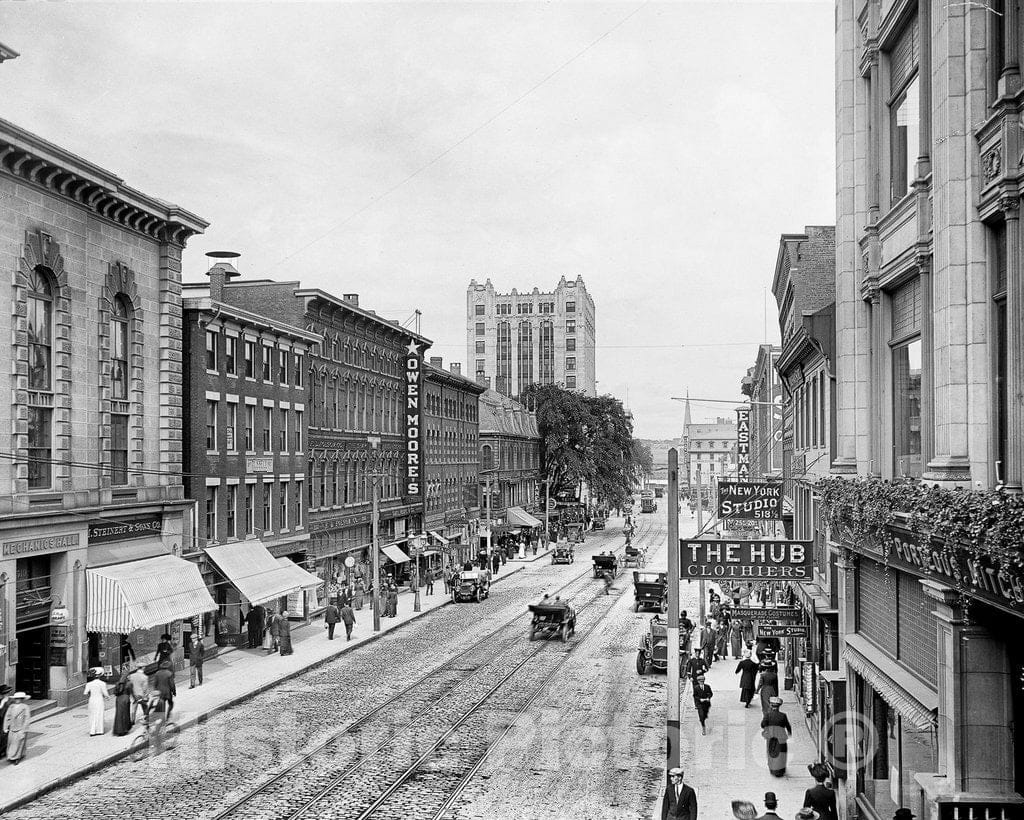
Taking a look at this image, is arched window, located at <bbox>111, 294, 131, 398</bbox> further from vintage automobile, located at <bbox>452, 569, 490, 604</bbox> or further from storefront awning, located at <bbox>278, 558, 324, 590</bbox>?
vintage automobile, located at <bbox>452, 569, 490, 604</bbox>

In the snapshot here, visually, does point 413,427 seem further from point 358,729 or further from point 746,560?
point 746,560

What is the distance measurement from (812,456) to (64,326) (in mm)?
19849

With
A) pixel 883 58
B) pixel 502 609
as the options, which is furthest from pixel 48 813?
pixel 502 609

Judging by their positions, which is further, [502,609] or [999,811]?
[502,609]

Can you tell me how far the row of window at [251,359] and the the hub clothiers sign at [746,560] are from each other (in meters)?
23.2

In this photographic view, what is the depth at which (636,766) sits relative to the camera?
19172 mm

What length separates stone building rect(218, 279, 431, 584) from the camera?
44344 millimetres

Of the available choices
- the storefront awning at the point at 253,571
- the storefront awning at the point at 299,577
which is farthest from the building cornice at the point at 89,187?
the storefront awning at the point at 299,577

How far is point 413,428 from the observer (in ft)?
185

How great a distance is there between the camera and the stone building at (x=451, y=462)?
64.0m

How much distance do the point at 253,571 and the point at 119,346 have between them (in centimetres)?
964

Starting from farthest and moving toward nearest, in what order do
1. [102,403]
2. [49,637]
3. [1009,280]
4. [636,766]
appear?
[102,403]
[49,637]
[636,766]
[1009,280]

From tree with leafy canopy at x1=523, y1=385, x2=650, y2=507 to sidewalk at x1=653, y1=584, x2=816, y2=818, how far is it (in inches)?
2777

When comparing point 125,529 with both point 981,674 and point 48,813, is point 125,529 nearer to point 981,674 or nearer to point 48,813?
point 48,813
